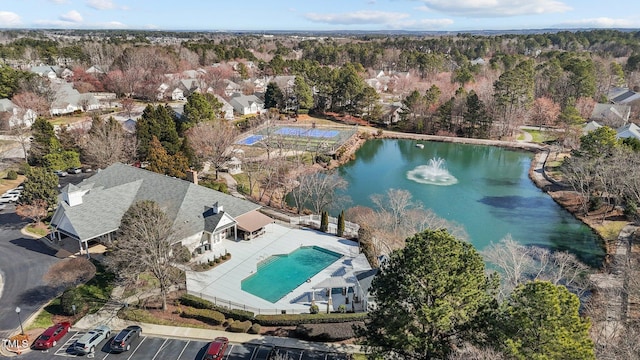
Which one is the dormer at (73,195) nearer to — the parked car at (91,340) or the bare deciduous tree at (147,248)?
the bare deciduous tree at (147,248)

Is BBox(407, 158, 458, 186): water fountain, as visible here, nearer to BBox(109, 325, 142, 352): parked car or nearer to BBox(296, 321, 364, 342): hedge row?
BBox(296, 321, 364, 342): hedge row

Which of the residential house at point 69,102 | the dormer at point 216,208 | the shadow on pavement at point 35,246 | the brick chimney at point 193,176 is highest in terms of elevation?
the residential house at point 69,102

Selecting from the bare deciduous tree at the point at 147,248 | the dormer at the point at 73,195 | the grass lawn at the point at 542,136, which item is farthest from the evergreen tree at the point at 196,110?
the grass lawn at the point at 542,136

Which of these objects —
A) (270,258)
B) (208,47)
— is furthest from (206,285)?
(208,47)

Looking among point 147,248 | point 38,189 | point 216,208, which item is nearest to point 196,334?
point 147,248

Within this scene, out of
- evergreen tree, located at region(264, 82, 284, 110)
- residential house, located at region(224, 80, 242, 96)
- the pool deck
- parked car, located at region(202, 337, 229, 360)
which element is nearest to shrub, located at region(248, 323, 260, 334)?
parked car, located at region(202, 337, 229, 360)

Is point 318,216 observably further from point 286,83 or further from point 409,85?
point 409,85
